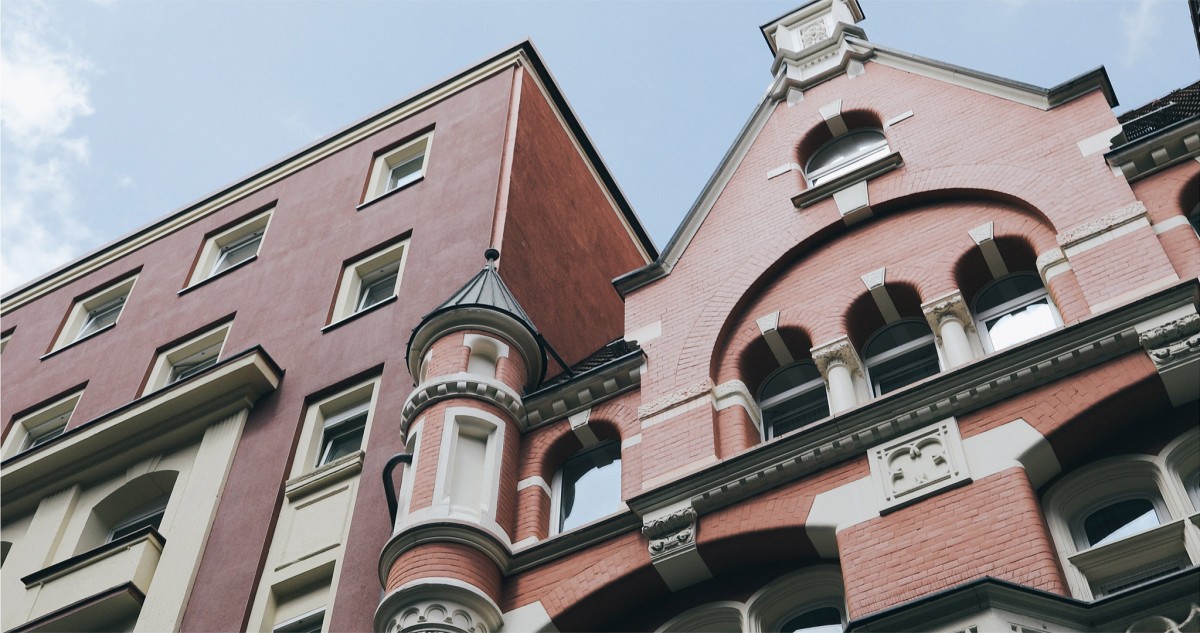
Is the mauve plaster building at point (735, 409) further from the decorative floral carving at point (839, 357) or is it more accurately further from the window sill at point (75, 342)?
the window sill at point (75, 342)

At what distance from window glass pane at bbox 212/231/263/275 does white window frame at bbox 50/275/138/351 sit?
2410 millimetres

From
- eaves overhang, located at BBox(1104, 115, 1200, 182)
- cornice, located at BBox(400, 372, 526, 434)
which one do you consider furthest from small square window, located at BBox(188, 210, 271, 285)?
eaves overhang, located at BBox(1104, 115, 1200, 182)

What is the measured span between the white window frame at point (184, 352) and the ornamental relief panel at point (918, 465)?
57.1ft

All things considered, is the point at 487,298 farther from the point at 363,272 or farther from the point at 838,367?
the point at 363,272

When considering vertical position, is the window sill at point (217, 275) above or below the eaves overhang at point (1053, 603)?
above

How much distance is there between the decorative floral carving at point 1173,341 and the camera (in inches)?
580

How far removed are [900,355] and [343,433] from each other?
406 inches

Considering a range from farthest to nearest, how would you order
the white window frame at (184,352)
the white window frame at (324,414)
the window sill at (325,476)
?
1. the white window frame at (184,352)
2. the white window frame at (324,414)
3. the window sill at (325,476)

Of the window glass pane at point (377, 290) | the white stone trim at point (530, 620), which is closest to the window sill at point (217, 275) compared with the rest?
the window glass pane at point (377, 290)

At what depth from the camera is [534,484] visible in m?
19.2

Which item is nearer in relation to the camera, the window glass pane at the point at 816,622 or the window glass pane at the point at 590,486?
the window glass pane at the point at 816,622

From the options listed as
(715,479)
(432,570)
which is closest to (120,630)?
(432,570)

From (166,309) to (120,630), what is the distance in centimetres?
1127

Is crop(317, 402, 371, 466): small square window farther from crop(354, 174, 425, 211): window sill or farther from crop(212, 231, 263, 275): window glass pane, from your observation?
crop(212, 231, 263, 275): window glass pane
